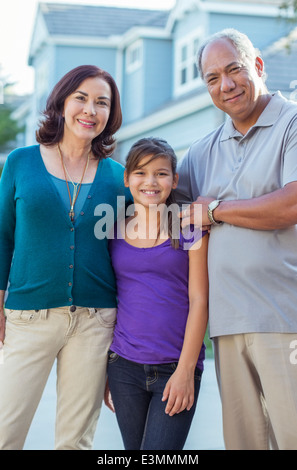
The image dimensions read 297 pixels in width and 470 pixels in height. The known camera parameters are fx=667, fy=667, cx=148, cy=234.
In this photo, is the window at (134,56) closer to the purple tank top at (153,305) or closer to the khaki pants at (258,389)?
the purple tank top at (153,305)

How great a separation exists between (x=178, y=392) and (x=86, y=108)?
4.08 feet

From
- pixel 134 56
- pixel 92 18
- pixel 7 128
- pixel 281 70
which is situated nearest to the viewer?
pixel 281 70

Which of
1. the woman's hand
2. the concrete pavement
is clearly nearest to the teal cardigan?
the woman's hand

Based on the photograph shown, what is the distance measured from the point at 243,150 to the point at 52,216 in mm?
836

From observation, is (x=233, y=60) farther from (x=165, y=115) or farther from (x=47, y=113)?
(x=165, y=115)

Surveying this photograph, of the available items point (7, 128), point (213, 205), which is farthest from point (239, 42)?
point (7, 128)

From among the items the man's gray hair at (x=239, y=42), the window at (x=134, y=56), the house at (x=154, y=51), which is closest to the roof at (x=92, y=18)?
the house at (x=154, y=51)

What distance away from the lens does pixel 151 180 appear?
2.80 metres

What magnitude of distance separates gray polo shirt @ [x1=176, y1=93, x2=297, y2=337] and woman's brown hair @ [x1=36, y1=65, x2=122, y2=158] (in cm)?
60

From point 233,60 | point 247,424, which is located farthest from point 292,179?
point 247,424

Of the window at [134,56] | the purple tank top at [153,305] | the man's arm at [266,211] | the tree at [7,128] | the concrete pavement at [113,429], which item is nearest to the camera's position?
the man's arm at [266,211]

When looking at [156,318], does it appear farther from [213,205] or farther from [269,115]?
[269,115]

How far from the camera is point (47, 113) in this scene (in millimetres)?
2971

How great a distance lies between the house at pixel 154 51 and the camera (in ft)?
42.7
